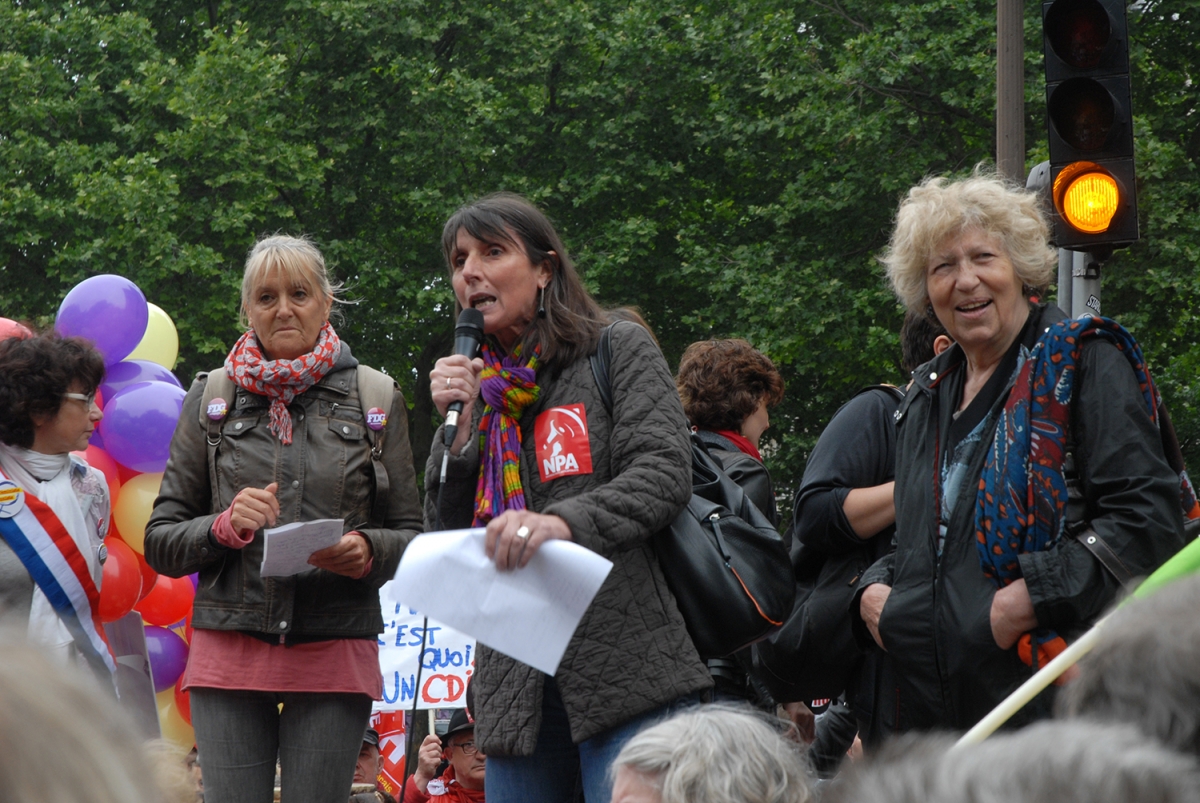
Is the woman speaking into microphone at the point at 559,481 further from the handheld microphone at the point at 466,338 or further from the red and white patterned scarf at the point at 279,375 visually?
the red and white patterned scarf at the point at 279,375

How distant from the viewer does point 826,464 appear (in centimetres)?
384

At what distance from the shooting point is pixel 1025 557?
293cm

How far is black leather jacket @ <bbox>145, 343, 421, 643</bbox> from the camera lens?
12.8 ft

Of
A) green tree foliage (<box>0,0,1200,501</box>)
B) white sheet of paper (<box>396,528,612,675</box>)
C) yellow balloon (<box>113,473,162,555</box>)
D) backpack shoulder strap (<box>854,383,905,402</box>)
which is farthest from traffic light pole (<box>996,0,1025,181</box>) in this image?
green tree foliage (<box>0,0,1200,501</box>)

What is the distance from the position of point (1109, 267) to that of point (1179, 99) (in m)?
2.42

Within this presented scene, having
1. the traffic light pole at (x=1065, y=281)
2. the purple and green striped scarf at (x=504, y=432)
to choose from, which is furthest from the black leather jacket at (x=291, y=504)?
the traffic light pole at (x=1065, y=281)

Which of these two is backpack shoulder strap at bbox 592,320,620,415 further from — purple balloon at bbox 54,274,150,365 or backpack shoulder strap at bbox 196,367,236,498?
purple balloon at bbox 54,274,150,365

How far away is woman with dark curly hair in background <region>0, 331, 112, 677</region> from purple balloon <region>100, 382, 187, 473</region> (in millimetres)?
2816

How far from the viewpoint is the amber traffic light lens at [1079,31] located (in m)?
5.39

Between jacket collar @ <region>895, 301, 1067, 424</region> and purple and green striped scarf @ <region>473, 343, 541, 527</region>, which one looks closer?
purple and green striped scarf @ <region>473, 343, 541, 527</region>

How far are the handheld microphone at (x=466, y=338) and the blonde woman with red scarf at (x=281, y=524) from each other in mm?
776

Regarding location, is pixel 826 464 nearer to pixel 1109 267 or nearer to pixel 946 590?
pixel 946 590

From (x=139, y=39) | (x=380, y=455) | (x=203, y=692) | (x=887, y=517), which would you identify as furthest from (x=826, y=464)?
(x=139, y=39)

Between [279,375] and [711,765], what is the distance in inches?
84.4
